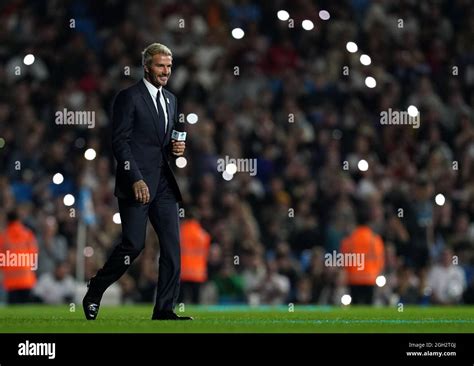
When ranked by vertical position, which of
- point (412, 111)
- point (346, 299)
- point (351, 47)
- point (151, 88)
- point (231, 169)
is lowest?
point (346, 299)

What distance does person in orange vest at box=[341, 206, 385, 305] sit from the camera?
21594 mm

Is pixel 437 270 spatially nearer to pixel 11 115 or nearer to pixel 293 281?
pixel 293 281

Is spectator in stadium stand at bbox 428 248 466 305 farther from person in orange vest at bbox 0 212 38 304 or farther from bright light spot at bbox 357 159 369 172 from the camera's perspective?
person in orange vest at bbox 0 212 38 304

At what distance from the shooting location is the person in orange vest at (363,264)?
2159 cm

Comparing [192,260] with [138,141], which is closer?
[138,141]

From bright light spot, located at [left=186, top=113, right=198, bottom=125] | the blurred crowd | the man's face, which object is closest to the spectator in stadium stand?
the blurred crowd

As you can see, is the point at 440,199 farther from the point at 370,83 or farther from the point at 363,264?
the point at 370,83

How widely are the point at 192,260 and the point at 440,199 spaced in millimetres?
3725

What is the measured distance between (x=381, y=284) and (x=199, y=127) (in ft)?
11.6

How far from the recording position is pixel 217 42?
24703mm

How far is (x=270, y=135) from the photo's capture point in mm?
23531

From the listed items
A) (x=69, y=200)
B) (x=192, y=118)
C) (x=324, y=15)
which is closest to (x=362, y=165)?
(x=192, y=118)

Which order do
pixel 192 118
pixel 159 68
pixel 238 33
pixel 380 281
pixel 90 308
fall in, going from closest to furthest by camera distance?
pixel 159 68
pixel 90 308
pixel 380 281
pixel 192 118
pixel 238 33
